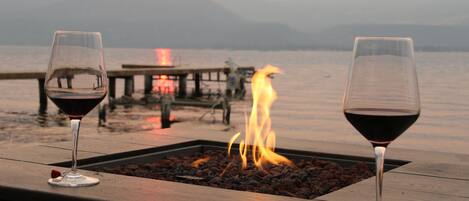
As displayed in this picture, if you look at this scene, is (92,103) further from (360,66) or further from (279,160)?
(279,160)

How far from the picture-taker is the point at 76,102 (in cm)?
279

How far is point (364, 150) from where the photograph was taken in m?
5.01

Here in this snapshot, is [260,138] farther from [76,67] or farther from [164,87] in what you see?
[164,87]

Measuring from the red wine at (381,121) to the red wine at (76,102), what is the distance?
1121mm

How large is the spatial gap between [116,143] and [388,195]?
7.32 feet

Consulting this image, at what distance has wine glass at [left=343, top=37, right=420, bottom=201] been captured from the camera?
81.0 inches

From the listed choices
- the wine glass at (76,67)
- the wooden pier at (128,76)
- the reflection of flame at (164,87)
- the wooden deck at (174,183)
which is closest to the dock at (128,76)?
the wooden pier at (128,76)

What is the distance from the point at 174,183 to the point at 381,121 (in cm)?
150

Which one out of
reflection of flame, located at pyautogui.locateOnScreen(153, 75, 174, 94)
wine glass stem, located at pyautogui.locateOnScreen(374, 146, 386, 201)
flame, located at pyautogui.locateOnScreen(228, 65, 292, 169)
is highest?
wine glass stem, located at pyautogui.locateOnScreen(374, 146, 386, 201)

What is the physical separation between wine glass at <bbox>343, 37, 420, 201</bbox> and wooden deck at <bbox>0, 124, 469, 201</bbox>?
1.02m

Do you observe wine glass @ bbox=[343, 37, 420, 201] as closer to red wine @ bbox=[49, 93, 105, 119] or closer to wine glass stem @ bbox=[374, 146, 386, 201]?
wine glass stem @ bbox=[374, 146, 386, 201]

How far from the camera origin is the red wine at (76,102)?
280 centimetres

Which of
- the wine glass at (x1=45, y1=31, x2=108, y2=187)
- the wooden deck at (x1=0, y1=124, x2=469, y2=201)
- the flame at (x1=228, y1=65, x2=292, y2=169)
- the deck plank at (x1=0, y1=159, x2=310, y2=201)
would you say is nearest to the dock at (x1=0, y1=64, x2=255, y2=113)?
the flame at (x1=228, y1=65, x2=292, y2=169)

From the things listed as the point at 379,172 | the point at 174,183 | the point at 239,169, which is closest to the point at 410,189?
the point at 174,183
